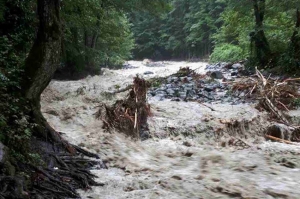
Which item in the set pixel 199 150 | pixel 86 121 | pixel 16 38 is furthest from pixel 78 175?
pixel 16 38

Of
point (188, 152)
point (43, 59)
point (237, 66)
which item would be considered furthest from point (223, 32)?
point (43, 59)

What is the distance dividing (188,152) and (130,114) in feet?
6.57

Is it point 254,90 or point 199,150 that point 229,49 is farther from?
point 199,150

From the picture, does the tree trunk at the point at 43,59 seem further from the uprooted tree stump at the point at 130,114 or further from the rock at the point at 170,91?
the rock at the point at 170,91

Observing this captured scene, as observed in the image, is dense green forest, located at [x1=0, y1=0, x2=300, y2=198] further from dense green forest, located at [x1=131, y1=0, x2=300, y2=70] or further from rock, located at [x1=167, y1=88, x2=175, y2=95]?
rock, located at [x1=167, y1=88, x2=175, y2=95]

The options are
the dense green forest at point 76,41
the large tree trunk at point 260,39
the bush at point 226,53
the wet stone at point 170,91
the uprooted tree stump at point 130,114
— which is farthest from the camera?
the bush at point 226,53

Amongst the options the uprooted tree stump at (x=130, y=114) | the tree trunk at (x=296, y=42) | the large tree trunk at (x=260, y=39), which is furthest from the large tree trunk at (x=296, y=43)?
the uprooted tree stump at (x=130, y=114)

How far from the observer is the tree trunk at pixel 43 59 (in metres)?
5.49

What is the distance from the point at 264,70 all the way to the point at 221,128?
949 cm

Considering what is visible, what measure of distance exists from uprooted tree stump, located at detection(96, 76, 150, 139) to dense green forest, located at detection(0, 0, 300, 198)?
1.65m

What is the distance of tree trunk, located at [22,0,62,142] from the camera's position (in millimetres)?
5488

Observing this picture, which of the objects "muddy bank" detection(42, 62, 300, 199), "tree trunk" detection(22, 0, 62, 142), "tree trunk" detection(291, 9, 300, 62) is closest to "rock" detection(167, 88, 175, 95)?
"muddy bank" detection(42, 62, 300, 199)

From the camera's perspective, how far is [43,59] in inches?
219

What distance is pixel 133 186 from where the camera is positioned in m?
4.71
